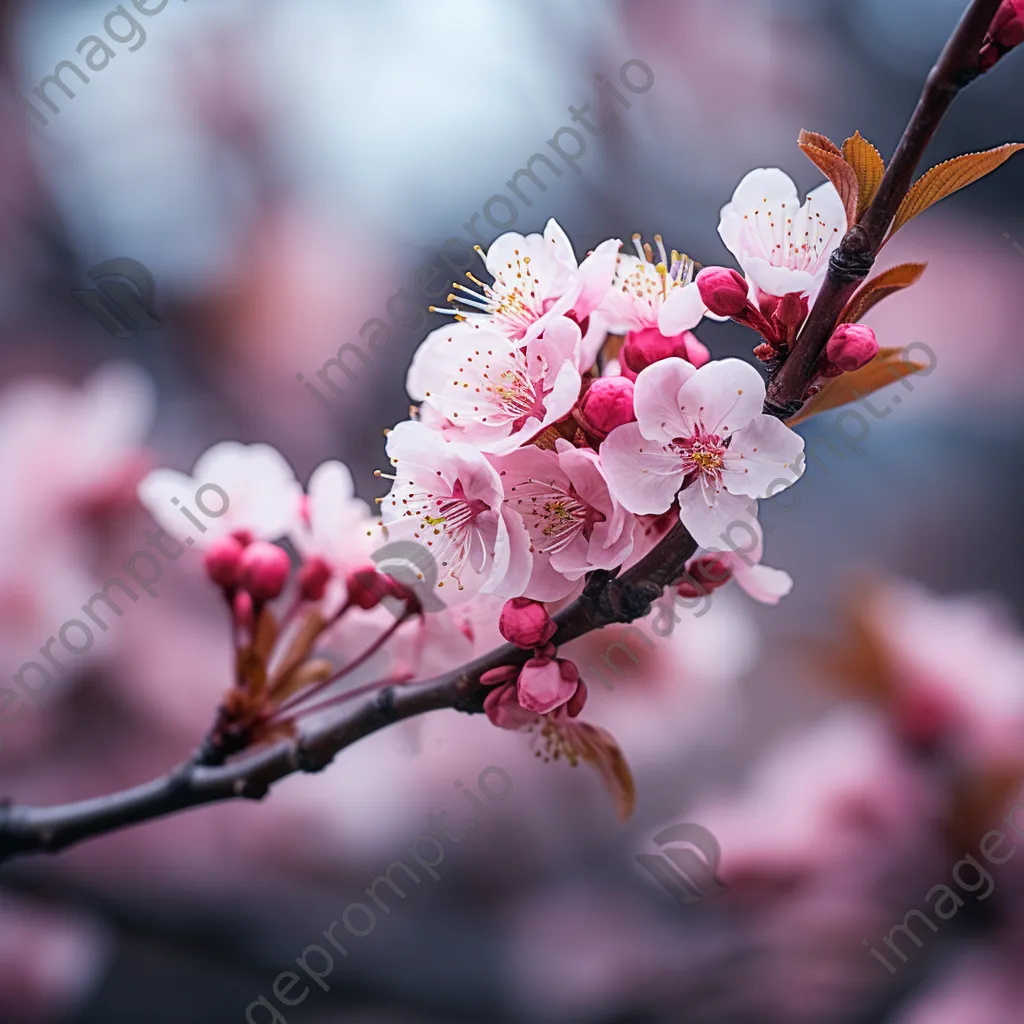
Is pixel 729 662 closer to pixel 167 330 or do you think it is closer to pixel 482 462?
pixel 482 462

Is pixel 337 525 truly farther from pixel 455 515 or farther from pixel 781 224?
pixel 781 224

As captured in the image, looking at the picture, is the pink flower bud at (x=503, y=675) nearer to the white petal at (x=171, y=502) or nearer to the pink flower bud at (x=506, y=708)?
the pink flower bud at (x=506, y=708)

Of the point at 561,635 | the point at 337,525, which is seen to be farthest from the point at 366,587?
the point at 561,635

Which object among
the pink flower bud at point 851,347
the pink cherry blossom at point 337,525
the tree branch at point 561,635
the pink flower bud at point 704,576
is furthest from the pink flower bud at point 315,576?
the pink flower bud at point 851,347

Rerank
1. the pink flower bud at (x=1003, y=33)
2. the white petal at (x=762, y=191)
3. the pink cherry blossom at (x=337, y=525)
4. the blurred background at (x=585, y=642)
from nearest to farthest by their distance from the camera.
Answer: the pink flower bud at (x=1003, y=33) < the white petal at (x=762, y=191) < the pink cherry blossom at (x=337, y=525) < the blurred background at (x=585, y=642)

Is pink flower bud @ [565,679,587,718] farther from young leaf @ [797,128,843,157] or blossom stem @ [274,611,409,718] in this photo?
young leaf @ [797,128,843,157]

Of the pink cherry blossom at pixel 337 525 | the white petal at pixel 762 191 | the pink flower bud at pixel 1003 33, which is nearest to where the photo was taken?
the pink flower bud at pixel 1003 33

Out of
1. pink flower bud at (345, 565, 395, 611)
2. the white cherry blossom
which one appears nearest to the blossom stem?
pink flower bud at (345, 565, 395, 611)

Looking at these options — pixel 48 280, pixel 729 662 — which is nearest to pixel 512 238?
pixel 729 662
